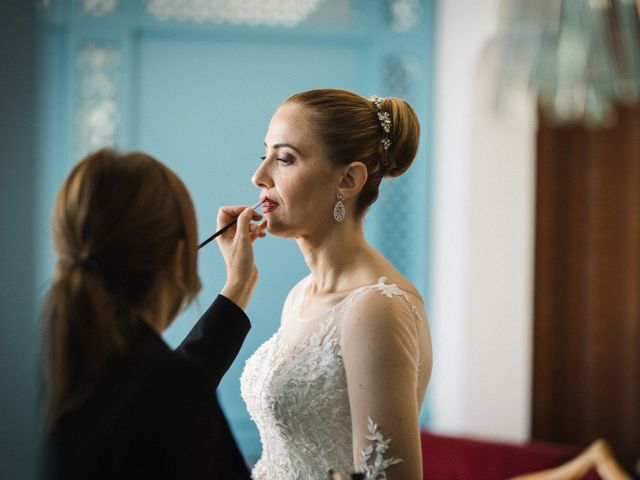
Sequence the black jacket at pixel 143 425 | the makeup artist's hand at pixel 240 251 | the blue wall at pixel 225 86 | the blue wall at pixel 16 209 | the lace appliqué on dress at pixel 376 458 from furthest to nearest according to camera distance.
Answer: the blue wall at pixel 225 86, the makeup artist's hand at pixel 240 251, the lace appliqué on dress at pixel 376 458, the black jacket at pixel 143 425, the blue wall at pixel 16 209

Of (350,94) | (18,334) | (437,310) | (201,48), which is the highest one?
(201,48)

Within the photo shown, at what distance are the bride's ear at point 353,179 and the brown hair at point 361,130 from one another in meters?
0.01

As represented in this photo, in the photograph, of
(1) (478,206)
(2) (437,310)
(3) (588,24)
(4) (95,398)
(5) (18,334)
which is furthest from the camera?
(2) (437,310)

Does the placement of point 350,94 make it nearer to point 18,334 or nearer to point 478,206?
point 18,334

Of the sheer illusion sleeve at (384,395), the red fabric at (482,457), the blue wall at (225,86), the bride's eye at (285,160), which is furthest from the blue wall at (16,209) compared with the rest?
the blue wall at (225,86)

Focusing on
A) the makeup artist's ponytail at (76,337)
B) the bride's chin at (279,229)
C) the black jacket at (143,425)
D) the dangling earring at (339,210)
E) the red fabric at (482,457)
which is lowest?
the red fabric at (482,457)

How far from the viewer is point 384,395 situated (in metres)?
1.19

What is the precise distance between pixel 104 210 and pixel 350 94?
27.9 inches

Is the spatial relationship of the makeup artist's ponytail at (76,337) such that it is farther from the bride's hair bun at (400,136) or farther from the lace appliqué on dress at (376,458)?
the bride's hair bun at (400,136)

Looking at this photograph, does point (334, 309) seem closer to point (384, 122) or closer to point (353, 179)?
point (353, 179)

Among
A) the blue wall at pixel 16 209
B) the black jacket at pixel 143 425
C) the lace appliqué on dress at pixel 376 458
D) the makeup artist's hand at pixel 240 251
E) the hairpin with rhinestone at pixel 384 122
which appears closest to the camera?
the blue wall at pixel 16 209

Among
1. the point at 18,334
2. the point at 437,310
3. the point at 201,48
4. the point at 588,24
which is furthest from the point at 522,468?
the point at 18,334

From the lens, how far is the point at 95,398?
861 millimetres

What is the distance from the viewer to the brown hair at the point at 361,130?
4.73 feet
